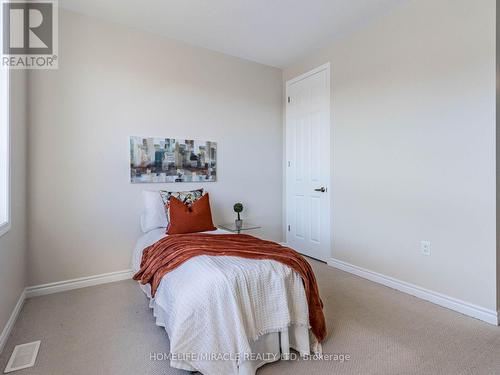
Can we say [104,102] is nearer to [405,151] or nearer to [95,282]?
[95,282]

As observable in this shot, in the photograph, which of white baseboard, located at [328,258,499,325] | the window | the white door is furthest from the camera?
the white door

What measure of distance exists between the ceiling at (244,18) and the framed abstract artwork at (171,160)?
45.3 inches

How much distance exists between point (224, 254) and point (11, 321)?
5.21 feet

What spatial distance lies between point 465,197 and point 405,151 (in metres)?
0.61

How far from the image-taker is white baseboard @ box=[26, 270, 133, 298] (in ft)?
8.13

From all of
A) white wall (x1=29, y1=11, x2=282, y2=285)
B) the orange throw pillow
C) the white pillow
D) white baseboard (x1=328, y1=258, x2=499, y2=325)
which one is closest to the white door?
white baseboard (x1=328, y1=258, x2=499, y2=325)

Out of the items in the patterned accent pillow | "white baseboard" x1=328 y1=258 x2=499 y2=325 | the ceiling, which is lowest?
"white baseboard" x1=328 y1=258 x2=499 y2=325

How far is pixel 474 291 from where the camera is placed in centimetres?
213

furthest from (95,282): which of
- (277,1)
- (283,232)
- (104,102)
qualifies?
(277,1)

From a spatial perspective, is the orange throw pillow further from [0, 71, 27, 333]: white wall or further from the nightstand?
[0, 71, 27, 333]: white wall

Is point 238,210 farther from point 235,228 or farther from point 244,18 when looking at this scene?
point 244,18

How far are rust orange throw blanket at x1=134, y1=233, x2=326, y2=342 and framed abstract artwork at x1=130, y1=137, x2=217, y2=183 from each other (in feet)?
3.24

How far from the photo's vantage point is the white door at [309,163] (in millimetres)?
3369

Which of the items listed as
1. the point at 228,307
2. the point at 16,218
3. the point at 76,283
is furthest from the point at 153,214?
the point at 228,307
